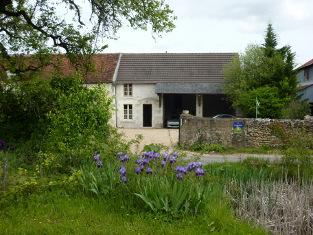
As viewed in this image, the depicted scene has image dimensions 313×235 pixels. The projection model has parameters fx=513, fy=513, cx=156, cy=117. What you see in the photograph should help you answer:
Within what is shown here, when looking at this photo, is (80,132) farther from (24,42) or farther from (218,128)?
(218,128)

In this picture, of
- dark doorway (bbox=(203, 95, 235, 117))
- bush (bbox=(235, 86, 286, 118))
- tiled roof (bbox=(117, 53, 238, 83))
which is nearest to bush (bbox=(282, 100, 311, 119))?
bush (bbox=(235, 86, 286, 118))

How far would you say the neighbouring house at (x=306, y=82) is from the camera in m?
50.1

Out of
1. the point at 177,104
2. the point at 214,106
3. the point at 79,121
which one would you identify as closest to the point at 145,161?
the point at 79,121

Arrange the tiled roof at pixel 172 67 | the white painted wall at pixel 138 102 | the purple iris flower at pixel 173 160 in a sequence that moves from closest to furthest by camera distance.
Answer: the purple iris flower at pixel 173 160, the white painted wall at pixel 138 102, the tiled roof at pixel 172 67

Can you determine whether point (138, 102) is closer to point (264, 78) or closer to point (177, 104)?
point (177, 104)

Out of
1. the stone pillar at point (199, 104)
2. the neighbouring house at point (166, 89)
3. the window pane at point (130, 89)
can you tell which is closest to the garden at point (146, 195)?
the neighbouring house at point (166, 89)

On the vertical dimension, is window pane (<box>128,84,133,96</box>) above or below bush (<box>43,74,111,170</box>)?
above

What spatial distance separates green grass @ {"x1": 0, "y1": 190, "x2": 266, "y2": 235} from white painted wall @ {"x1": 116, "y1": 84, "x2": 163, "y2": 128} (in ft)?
148

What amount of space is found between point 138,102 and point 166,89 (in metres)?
3.43

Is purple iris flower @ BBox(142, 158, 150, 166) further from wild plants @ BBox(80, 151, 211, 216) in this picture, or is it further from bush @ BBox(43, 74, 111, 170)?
bush @ BBox(43, 74, 111, 170)

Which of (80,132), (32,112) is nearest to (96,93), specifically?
(80,132)

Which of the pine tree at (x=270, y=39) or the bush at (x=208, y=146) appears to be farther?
the pine tree at (x=270, y=39)

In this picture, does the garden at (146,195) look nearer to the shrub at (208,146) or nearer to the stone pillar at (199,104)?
the shrub at (208,146)

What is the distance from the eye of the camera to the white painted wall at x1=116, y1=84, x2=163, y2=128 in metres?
53.4
